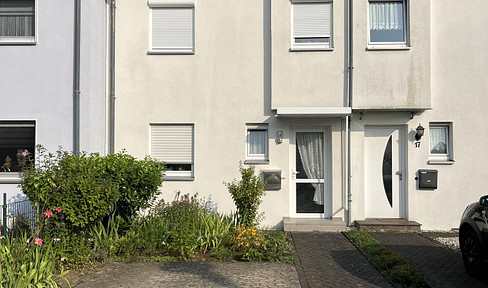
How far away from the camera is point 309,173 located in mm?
9711

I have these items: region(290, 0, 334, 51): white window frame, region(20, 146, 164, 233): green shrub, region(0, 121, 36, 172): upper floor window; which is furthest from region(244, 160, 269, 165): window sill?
region(0, 121, 36, 172): upper floor window

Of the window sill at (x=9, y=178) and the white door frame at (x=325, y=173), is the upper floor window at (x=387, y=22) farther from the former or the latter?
the window sill at (x=9, y=178)

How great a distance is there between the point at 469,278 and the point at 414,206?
3.52m

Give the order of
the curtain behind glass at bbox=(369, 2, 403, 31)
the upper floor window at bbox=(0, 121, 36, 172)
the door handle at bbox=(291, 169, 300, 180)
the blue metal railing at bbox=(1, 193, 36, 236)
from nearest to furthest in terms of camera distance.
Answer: the blue metal railing at bbox=(1, 193, 36, 236), the upper floor window at bbox=(0, 121, 36, 172), the curtain behind glass at bbox=(369, 2, 403, 31), the door handle at bbox=(291, 169, 300, 180)

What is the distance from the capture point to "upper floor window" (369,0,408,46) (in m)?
9.51

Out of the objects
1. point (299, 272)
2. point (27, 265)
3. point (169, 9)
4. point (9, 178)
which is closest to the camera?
point (27, 265)

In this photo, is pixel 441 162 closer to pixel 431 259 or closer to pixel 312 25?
pixel 431 259

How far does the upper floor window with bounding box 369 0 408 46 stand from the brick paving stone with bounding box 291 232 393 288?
4782mm

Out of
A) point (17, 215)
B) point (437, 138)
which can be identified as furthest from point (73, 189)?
point (437, 138)

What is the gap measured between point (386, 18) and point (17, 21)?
8459 millimetres

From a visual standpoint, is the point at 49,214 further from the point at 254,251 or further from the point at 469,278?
the point at 469,278

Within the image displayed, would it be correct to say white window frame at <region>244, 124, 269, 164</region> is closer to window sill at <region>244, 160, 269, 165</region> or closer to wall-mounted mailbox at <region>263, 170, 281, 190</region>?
window sill at <region>244, 160, 269, 165</region>

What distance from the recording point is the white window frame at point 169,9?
9.68m

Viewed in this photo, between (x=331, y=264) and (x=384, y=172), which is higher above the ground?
(x=384, y=172)
